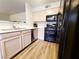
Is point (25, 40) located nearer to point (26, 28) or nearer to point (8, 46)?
point (26, 28)

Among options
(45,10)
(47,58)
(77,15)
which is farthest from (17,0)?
(77,15)

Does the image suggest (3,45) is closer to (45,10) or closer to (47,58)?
(47,58)

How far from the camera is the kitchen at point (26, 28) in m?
1.50

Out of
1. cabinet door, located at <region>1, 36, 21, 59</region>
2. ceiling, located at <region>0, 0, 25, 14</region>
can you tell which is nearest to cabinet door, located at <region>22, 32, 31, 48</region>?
cabinet door, located at <region>1, 36, 21, 59</region>

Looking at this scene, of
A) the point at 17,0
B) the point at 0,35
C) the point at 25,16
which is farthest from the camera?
the point at 25,16

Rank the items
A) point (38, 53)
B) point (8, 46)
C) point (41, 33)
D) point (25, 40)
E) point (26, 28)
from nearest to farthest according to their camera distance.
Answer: point (8, 46)
point (38, 53)
point (25, 40)
point (26, 28)
point (41, 33)

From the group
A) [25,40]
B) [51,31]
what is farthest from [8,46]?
[51,31]

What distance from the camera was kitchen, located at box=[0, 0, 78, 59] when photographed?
1.50 m

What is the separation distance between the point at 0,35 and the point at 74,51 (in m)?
1.25

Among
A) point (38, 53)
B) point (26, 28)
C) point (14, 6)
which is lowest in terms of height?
point (38, 53)

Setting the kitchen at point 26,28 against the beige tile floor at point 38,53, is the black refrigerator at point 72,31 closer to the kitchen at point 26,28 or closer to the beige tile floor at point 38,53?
the kitchen at point 26,28

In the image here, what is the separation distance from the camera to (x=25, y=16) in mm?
3084

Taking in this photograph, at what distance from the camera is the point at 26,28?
2350mm

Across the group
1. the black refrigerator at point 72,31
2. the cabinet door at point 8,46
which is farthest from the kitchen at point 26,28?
the black refrigerator at point 72,31
